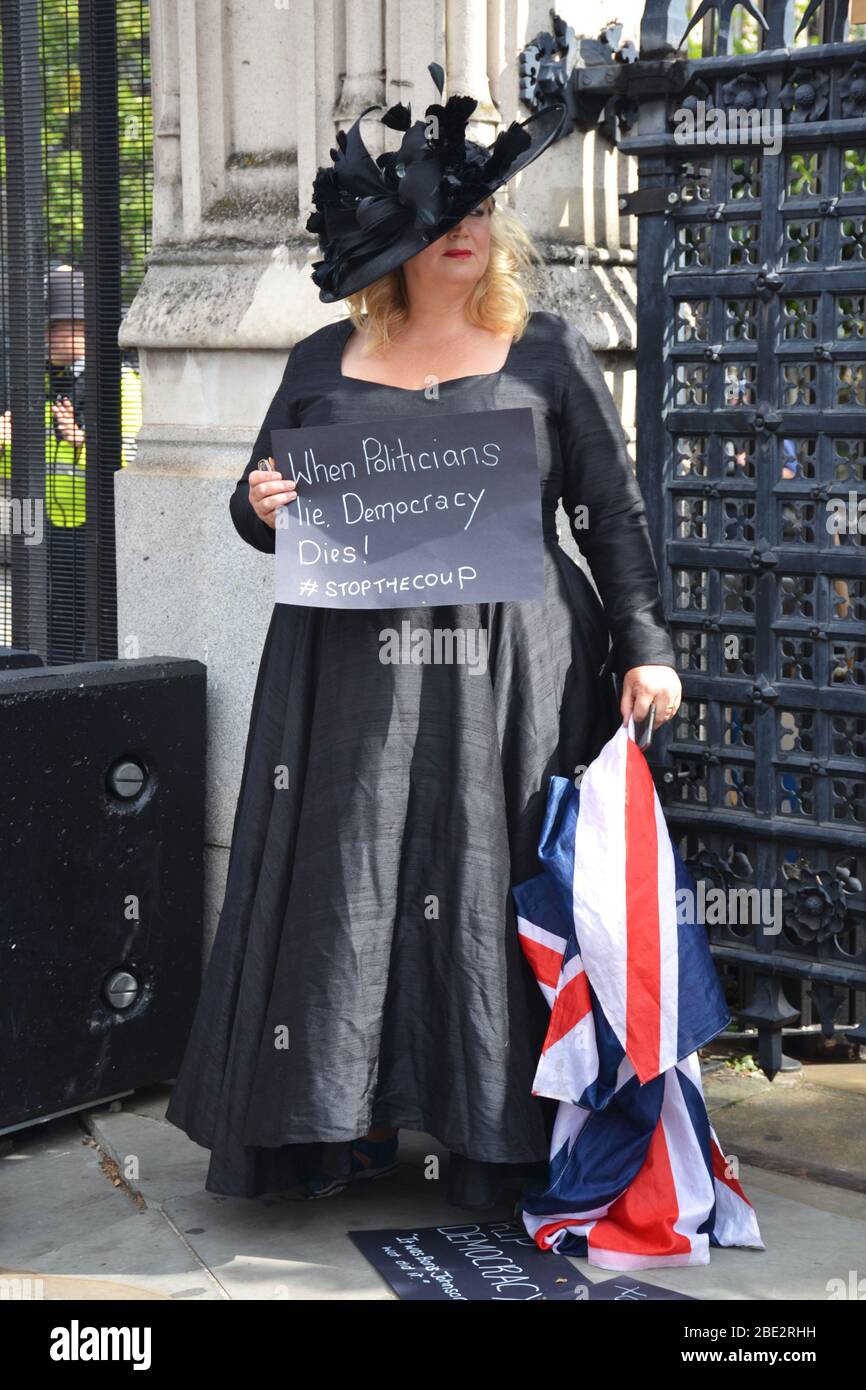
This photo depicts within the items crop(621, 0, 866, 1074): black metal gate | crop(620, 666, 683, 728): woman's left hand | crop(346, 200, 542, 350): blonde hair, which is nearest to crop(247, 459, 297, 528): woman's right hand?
crop(346, 200, 542, 350): blonde hair

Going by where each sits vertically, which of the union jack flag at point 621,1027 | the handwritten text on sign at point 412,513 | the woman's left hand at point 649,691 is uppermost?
the handwritten text on sign at point 412,513

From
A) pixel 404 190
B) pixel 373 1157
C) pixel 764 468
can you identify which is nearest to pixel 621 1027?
pixel 373 1157

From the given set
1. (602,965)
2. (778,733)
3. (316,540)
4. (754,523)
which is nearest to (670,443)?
(754,523)

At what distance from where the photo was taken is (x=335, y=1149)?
3746mm

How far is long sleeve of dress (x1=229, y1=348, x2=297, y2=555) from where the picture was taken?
3723 millimetres

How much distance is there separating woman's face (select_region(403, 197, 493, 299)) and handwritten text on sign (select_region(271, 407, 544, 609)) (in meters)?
0.27

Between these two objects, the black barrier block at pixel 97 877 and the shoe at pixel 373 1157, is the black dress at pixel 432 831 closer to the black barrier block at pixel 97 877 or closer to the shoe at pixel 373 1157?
the shoe at pixel 373 1157

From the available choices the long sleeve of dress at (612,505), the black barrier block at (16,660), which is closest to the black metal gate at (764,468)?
the long sleeve of dress at (612,505)

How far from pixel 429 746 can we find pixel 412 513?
0.48 metres

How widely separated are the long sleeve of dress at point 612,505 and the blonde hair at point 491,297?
14cm

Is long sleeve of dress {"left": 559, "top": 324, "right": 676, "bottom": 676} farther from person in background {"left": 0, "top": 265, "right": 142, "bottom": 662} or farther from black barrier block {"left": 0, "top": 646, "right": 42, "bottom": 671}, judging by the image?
person in background {"left": 0, "top": 265, "right": 142, "bottom": 662}

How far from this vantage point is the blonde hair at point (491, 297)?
3.56 m

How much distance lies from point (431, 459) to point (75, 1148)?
202 centimetres
